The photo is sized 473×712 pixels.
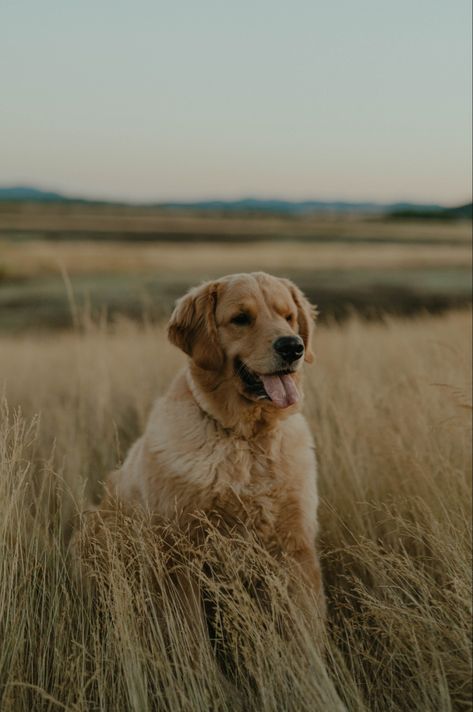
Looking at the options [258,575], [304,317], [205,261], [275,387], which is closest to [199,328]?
[275,387]

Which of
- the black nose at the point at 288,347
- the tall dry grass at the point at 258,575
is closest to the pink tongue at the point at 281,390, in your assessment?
the black nose at the point at 288,347

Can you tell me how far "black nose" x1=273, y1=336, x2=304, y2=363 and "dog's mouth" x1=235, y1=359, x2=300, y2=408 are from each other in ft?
0.21

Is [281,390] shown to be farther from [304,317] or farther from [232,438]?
[304,317]

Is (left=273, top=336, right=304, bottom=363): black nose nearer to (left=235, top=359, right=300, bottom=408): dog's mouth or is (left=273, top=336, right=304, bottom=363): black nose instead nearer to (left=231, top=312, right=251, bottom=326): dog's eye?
(left=235, top=359, right=300, bottom=408): dog's mouth

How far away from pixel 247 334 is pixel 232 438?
0.46 m

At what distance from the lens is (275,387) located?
3141 millimetres

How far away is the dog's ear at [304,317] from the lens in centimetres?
356

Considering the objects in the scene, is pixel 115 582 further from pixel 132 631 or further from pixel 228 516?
pixel 228 516

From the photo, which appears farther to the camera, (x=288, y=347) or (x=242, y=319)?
(x=242, y=319)

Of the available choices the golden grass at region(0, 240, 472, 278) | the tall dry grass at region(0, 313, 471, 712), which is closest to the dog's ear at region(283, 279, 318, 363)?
the tall dry grass at region(0, 313, 471, 712)

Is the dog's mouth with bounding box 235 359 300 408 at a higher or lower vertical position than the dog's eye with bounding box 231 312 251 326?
Answer: lower

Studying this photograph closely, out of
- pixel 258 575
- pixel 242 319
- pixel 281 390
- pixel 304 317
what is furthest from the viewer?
pixel 304 317

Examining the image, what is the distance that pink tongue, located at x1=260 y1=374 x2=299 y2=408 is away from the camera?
312 centimetres

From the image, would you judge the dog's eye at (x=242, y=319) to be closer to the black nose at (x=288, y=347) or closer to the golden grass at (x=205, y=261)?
the black nose at (x=288, y=347)
